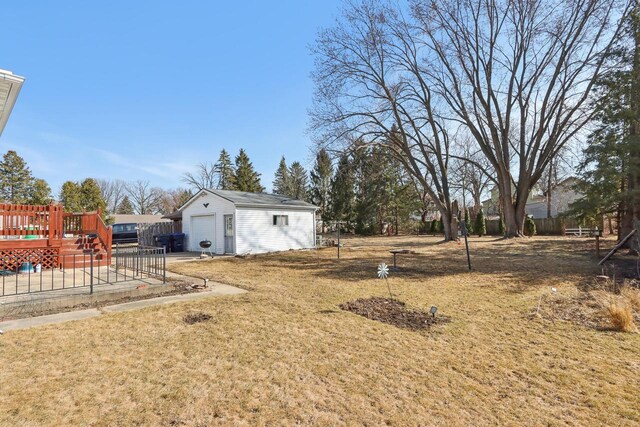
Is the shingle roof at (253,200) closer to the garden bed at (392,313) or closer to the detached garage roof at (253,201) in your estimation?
the detached garage roof at (253,201)

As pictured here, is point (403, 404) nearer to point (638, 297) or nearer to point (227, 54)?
point (638, 297)

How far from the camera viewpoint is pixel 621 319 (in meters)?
5.01

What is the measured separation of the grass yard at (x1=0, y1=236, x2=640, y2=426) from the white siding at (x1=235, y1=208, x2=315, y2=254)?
36.7 ft

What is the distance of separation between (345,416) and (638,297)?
692cm

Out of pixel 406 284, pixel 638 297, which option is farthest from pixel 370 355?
pixel 638 297

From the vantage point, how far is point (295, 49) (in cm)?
1520

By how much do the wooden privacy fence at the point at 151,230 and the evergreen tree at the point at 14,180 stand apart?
2048cm

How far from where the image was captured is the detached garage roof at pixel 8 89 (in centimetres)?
638

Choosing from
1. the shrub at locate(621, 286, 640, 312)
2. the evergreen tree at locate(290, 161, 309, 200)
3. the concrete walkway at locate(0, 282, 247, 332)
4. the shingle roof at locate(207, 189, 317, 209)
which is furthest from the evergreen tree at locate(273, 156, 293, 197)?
the shrub at locate(621, 286, 640, 312)

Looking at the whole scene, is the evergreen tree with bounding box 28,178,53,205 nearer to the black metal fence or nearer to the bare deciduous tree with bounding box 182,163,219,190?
the bare deciduous tree with bounding box 182,163,219,190

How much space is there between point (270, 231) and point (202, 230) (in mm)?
4165

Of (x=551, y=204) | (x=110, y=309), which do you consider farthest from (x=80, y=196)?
(x=551, y=204)

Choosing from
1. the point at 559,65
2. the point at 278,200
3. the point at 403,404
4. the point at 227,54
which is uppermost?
the point at 559,65

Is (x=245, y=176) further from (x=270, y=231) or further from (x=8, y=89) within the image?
(x=8, y=89)
